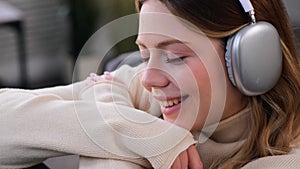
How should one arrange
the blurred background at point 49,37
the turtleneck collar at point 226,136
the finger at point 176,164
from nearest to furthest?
1. the finger at point 176,164
2. the turtleneck collar at point 226,136
3. the blurred background at point 49,37

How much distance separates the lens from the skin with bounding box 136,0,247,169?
83 cm

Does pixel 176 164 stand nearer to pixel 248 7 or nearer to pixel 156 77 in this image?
pixel 156 77

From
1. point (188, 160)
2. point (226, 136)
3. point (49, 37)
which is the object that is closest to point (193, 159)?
point (188, 160)

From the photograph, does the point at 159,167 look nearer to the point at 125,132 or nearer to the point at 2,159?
the point at 125,132

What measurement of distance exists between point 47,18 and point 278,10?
2.09 m

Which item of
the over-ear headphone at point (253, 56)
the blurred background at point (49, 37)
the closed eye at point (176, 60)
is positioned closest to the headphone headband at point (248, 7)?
the over-ear headphone at point (253, 56)

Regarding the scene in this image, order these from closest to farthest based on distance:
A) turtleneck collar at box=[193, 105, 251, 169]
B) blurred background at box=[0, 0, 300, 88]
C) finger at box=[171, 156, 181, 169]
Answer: finger at box=[171, 156, 181, 169] < turtleneck collar at box=[193, 105, 251, 169] < blurred background at box=[0, 0, 300, 88]

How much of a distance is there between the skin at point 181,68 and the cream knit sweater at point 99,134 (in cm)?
3

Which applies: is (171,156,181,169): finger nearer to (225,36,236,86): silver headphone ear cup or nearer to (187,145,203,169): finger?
(187,145,203,169): finger

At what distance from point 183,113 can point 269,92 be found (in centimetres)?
13

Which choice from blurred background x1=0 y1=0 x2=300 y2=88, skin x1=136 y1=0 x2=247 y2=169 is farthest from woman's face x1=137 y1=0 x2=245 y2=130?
blurred background x1=0 y1=0 x2=300 y2=88

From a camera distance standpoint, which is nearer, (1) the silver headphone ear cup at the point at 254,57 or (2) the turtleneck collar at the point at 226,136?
(1) the silver headphone ear cup at the point at 254,57

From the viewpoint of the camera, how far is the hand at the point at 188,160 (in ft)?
2.64

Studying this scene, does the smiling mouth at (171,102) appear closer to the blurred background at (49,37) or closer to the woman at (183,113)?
the woman at (183,113)
